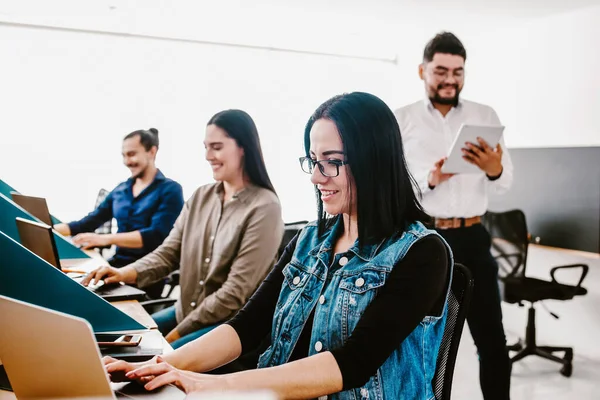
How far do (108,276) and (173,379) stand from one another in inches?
45.2

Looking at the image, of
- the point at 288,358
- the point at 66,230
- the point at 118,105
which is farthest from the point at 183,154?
the point at 288,358

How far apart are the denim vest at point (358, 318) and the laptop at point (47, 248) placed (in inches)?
29.5

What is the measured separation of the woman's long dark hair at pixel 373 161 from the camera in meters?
1.17

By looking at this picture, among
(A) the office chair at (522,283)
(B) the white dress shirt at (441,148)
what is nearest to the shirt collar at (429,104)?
(B) the white dress shirt at (441,148)

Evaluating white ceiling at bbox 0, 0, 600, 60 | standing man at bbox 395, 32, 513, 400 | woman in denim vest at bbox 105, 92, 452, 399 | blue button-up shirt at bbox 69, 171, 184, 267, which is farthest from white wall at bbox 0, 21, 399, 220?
woman in denim vest at bbox 105, 92, 452, 399

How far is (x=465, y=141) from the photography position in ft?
7.38

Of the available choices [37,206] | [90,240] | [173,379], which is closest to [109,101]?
[90,240]

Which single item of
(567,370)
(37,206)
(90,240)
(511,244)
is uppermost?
(37,206)

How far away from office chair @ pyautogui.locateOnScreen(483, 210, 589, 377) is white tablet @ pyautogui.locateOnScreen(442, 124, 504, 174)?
1364 millimetres

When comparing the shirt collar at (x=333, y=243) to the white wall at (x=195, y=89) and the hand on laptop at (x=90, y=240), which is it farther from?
the white wall at (x=195, y=89)

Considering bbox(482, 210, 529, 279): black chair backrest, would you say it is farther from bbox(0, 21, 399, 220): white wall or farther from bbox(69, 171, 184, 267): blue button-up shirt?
bbox(0, 21, 399, 220): white wall

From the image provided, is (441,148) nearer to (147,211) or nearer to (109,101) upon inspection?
(147,211)

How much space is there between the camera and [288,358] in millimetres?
1237

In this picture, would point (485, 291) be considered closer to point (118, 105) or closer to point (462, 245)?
point (462, 245)
